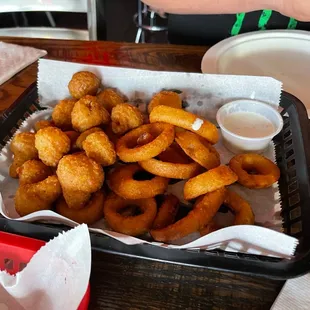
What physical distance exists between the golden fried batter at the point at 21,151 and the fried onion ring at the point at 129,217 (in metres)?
0.22

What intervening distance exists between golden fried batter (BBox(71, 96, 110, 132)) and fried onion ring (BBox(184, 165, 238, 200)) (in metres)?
0.28

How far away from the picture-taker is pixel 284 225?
0.90m

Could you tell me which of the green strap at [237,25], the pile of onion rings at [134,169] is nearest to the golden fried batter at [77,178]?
the pile of onion rings at [134,169]

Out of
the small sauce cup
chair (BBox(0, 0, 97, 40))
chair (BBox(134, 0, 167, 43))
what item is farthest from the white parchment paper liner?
chair (BBox(134, 0, 167, 43))

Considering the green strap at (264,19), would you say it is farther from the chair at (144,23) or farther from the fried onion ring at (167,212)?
the chair at (144,23)

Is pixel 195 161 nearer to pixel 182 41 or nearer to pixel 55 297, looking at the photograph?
pixel 55 297

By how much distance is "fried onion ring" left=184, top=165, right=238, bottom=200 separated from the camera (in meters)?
0.87

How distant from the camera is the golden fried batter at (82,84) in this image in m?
1.09

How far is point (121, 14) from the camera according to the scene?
3512 millimetres

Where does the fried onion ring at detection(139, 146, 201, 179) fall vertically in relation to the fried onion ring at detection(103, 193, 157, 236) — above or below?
above

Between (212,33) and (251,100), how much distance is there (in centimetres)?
54

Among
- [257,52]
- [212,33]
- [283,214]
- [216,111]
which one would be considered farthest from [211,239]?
[212,33]

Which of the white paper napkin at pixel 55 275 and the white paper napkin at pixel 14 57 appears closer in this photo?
the white paper napkin at pixel 55 275

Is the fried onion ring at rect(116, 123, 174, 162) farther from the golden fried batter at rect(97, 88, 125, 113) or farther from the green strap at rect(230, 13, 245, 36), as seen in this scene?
the green strap at rect(230, 13, 245, 36)
